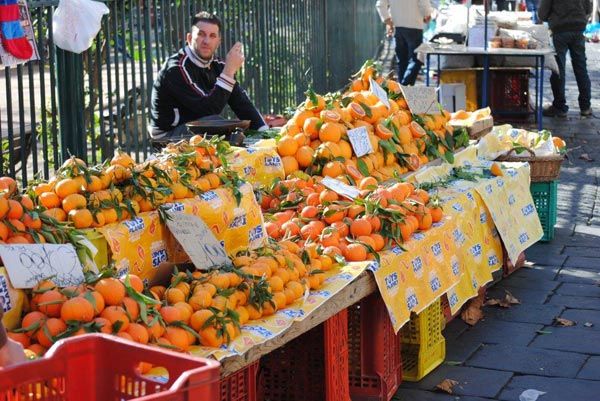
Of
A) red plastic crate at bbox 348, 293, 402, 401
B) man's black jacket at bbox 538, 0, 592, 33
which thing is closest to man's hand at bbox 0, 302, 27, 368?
red plastic crate at bbox 348, 293, 402, 401

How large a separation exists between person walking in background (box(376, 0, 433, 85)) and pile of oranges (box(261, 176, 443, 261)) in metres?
8.73

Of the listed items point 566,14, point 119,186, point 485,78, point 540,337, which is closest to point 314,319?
point 119,186

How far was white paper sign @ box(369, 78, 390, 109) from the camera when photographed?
23.9 ft

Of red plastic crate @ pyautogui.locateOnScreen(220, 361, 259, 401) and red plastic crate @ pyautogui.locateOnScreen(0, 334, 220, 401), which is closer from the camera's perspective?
red plastic crate @ pyautogui.locateOnScreen(0, 334, 220, 401)

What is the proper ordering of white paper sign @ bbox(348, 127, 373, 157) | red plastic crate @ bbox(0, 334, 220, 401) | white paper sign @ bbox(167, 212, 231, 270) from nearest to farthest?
red plastic crate @ bbox(0, 334, 220, 401), white paper sign @ bbox(167, 212, 231, 270), white paper sign @ bbox(348, 127, 373, 157)

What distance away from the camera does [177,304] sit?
4.03m

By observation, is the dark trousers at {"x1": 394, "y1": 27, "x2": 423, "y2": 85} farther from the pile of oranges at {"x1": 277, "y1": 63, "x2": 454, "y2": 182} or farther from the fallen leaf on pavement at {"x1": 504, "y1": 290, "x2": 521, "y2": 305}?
the fallen leaf on pavement at {"x1": 504, "y1": 290, "x2": 521, "y2": 305}

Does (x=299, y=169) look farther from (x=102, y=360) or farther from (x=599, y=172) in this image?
(x=599, y=172)

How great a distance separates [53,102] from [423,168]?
2.43 metres

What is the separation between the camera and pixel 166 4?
8.10 meters

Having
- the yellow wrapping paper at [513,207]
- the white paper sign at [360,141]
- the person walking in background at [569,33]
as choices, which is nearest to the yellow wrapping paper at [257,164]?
the white paper sign at [360,141]

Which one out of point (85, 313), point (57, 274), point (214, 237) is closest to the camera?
point (85, 313)

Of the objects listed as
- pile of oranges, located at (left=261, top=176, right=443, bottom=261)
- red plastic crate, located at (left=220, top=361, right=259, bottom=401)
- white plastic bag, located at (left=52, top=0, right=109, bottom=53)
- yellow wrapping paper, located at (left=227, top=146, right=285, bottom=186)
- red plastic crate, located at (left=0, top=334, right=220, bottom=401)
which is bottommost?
red plastic crate, located at (left=220, top=361, right=259, bottom=401)

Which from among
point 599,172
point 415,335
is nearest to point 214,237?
point 415,335
